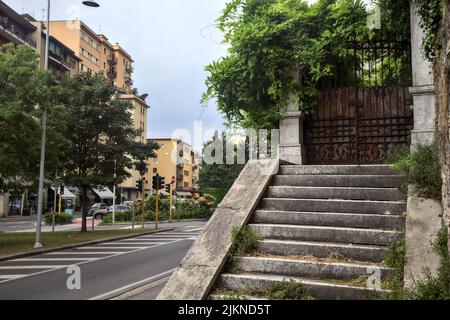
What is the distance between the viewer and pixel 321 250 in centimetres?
489

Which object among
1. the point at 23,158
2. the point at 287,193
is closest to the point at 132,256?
the point at 23,158

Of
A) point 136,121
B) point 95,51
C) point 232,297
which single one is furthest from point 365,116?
point 136,121

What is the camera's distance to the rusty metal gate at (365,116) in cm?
847

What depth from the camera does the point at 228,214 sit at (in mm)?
5742

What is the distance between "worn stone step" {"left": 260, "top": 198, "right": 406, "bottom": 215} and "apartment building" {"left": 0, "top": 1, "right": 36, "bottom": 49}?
45.0 meters

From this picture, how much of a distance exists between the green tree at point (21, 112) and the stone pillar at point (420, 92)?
1230 cm

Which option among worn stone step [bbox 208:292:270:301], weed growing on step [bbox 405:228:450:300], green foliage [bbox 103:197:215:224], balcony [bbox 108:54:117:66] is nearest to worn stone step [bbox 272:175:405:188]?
weed growing on step [bbox 405:228:450:300]

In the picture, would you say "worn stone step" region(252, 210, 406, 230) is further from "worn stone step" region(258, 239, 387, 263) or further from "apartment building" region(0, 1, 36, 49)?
"apartment building" region(0, 1, 36, 49)

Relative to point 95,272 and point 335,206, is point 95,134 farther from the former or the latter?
point 335,206

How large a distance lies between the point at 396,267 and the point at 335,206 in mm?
1567

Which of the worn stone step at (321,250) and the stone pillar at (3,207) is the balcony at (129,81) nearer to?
the stone pillar at (3,207)
